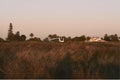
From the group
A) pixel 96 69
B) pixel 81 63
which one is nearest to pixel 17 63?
pixel 81 63

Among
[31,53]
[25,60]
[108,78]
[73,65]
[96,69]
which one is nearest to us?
[108,78]

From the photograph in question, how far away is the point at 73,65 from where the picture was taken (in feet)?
42.9

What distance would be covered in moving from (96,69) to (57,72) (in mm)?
1486

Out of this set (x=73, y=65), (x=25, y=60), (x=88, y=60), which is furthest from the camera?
(x=25, y=60)

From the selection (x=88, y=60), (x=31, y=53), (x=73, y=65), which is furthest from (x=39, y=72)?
(x=31, y=53)

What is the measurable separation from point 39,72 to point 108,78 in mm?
2785

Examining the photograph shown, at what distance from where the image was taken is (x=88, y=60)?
14.0 meters

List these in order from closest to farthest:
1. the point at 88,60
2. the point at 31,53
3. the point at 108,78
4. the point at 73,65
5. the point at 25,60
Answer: the point at 108,78 → the point at 73,65 → the point at 88,60 → the point at 25,60 → the point at 31,53

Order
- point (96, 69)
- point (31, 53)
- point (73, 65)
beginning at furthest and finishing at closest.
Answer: point (31, 53), point (73, 65), point (96, 69)

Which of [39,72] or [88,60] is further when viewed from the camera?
[88,60]

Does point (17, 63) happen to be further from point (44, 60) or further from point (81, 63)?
point (81, 63)

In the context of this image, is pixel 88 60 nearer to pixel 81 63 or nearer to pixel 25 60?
pixel 81 63

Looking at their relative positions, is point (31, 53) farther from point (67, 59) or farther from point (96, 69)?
point (96, 69)

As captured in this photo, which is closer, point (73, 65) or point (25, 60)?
point (73, 65)
